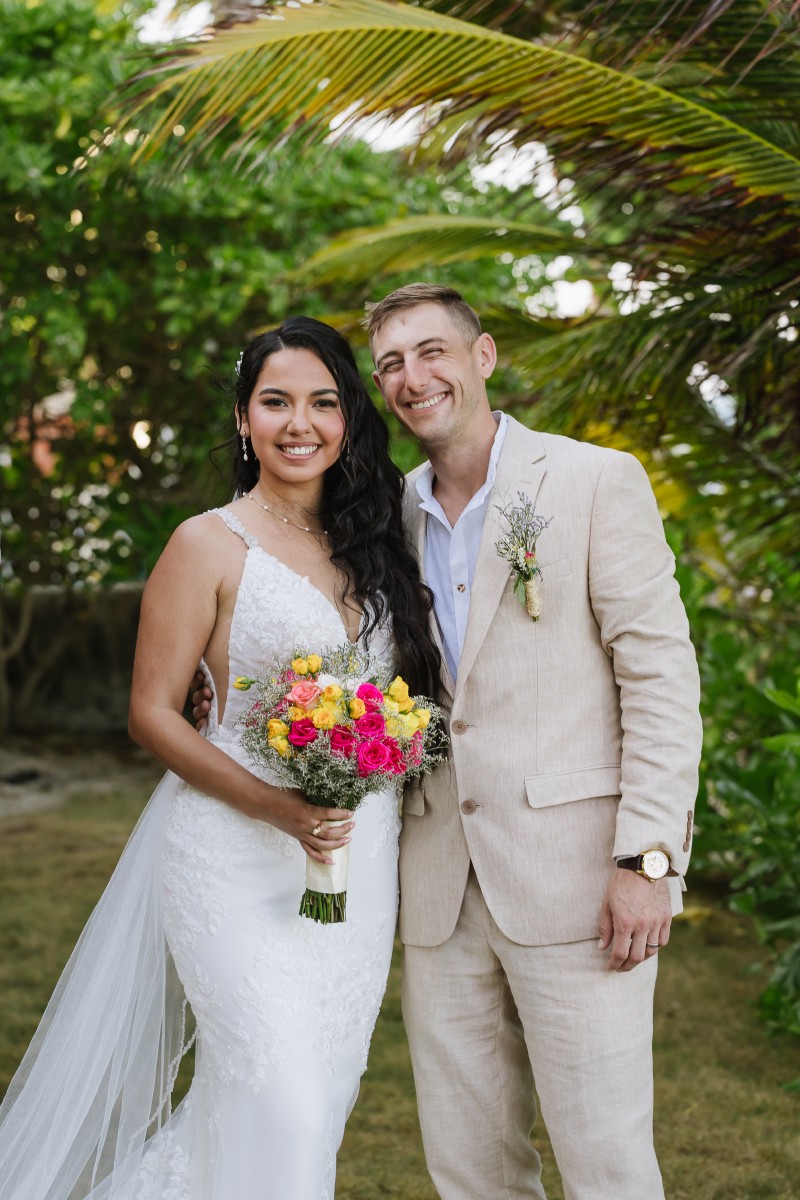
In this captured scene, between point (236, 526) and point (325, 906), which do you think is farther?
point (236, 526)

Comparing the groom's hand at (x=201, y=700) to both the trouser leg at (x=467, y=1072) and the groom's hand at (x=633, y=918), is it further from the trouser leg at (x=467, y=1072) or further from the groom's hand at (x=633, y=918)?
the groom's hand at (x=633, y=918)

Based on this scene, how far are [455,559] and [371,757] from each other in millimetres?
745

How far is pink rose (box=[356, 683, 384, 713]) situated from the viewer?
2529mm

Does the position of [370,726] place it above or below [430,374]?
below

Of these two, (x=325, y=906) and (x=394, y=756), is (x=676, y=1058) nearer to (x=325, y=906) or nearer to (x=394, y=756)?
(x=325, y=906)

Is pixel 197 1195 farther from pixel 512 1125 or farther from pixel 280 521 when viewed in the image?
pixel 280 521

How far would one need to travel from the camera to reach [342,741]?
97.8 inches

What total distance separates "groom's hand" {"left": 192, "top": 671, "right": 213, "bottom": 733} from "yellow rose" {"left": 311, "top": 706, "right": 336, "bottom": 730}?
612 millimetres

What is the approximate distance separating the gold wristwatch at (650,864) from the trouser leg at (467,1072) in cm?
42

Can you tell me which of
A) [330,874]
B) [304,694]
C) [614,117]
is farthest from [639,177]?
[330,874]

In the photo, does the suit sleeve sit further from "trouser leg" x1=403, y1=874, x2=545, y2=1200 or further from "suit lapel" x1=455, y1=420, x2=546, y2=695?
"trouser leg" x1=403, y1=874, x2=545, y2=1200

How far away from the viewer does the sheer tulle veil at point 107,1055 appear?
2.99 meters

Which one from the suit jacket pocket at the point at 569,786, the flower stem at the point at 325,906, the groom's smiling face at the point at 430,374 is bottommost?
the flower stem at the point at 325,906

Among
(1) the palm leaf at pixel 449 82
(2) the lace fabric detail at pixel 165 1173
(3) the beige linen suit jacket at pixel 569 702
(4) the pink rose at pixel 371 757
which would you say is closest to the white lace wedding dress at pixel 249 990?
(2) the lace fabric detail at pixel 165 1173
